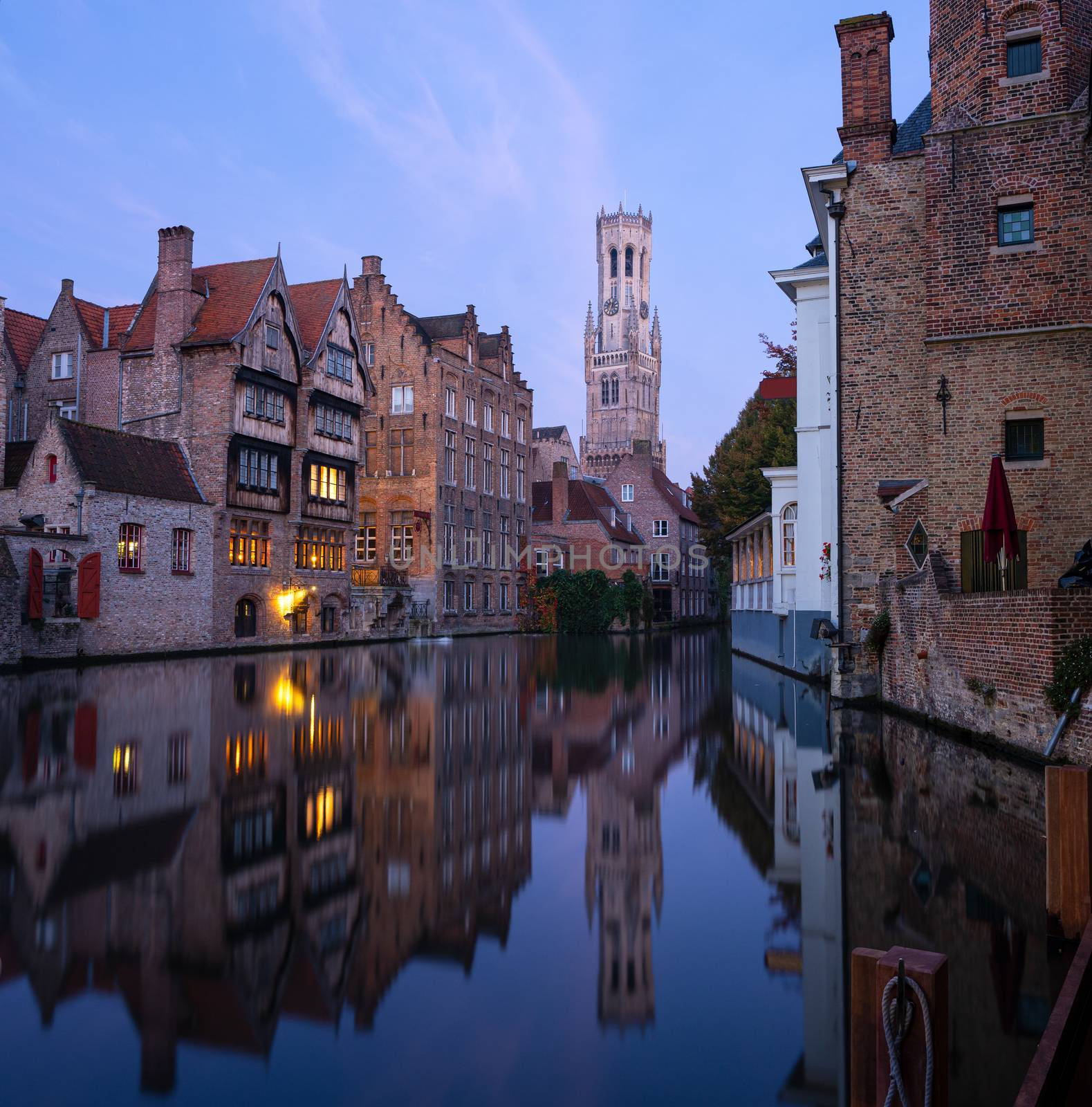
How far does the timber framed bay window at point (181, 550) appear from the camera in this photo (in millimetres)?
32000

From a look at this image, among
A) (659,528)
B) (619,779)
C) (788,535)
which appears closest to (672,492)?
(659,528)

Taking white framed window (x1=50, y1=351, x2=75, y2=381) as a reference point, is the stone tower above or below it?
above

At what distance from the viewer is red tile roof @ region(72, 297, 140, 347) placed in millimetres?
36719

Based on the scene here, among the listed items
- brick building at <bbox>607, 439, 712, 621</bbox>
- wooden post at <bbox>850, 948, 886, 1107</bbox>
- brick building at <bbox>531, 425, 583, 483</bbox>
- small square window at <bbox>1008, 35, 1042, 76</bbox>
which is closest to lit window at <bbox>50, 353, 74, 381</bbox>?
small square window at <bbox>1008, 35, 1042, 76</bbox>

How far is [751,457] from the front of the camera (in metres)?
42.4

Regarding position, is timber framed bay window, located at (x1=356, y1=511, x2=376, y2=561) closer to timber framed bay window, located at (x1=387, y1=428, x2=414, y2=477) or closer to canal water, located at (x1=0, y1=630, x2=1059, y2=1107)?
timber framed bay window, located at (x1=387, y1=428, x2=414, y2=477)

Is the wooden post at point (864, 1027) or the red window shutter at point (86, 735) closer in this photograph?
the wooden post at point (864, 1027)

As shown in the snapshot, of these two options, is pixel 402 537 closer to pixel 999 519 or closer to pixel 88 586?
pixel 88 586

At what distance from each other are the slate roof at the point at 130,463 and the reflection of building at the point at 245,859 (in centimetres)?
1611

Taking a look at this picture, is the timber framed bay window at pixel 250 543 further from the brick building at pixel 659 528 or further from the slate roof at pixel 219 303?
the brick building at pixel 659 528

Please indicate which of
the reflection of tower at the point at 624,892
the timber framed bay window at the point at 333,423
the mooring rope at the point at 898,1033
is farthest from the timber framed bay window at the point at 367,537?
the mooring rope at the point at 898,1033

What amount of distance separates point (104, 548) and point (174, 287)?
1134 centimetres

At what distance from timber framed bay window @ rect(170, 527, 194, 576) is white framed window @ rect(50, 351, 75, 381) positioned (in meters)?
9.02

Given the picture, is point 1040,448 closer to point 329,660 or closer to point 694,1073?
point 694,1073
